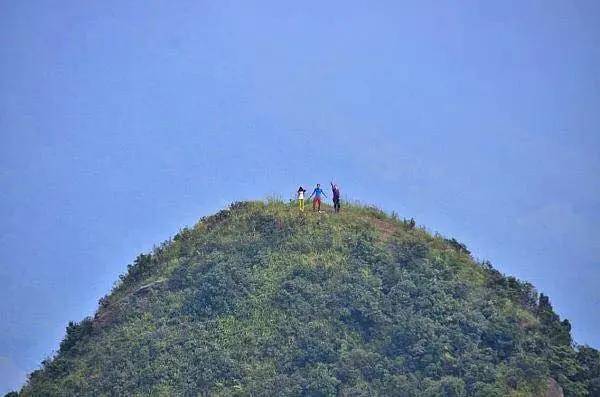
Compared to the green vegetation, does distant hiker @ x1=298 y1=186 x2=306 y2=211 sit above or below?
above

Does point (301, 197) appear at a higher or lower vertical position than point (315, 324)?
higher

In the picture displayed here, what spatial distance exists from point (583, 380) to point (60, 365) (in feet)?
74.0

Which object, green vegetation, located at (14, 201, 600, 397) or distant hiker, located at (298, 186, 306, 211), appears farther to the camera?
distant hiker, located at (298, 186, 306, 211)

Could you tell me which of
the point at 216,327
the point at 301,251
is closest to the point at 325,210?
the point at 301,251

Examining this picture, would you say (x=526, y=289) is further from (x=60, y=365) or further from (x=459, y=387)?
(x=60, y=365)

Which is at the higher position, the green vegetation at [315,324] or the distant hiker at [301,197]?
the distant hiker at [301,197]

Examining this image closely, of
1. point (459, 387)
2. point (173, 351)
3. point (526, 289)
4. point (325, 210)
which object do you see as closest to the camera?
Answer: point (459, 387)

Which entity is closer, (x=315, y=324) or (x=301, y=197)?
(x=315, y=324)

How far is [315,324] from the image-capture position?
5294 cm

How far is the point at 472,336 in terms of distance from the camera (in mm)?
52625

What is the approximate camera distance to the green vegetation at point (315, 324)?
2000 inches

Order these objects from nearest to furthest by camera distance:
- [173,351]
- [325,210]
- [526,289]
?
[173,351]
[526,289]
[325,210]

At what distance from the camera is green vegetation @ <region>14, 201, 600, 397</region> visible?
5081 cm

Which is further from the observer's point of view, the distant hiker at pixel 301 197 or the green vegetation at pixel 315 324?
the distant hiker at pixel 301 197
